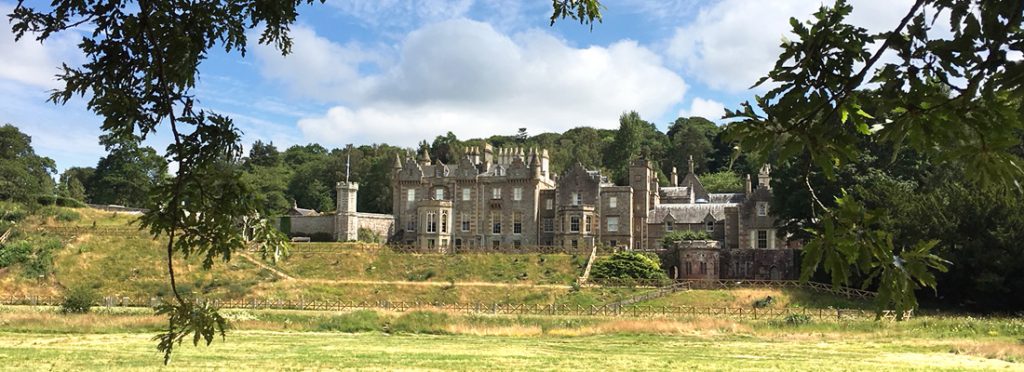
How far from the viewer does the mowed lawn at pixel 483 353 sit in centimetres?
1881

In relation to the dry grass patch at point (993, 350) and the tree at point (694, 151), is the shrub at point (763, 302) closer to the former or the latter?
the dry grass patch at point (993, 350)

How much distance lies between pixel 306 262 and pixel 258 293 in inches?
415

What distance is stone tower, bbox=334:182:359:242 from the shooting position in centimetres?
7138

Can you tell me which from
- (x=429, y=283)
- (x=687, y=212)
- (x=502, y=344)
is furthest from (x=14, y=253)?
(x=687, y=212)

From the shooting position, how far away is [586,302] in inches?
1747

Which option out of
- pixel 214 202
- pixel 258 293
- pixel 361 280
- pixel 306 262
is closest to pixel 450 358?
pixel 214 202

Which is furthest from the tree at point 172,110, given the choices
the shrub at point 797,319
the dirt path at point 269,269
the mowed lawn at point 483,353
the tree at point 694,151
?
the tree at point 694,151

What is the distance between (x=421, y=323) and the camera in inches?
1252

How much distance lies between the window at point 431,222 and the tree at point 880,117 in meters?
64.5

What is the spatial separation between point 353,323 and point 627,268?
24.9m

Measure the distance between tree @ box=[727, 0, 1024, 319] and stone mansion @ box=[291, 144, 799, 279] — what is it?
5765cm

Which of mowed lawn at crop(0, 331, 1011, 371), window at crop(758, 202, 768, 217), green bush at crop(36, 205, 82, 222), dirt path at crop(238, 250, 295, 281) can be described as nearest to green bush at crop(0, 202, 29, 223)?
green bush at crop(36, 205, 82, 222)

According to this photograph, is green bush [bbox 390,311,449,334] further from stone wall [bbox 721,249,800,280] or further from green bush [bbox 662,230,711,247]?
green bush [bbox 662,230,711,247]

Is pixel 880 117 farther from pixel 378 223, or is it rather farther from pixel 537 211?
pixel 378 223
